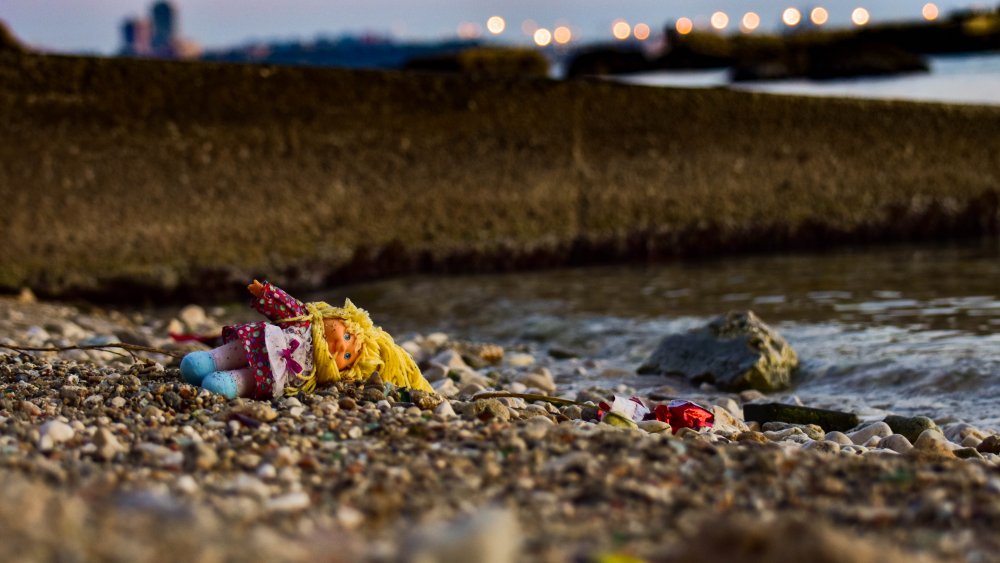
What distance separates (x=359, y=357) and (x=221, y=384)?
0.47 meters

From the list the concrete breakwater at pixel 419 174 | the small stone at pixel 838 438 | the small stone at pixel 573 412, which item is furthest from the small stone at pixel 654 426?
the concrete breakwater at pixel 419 174

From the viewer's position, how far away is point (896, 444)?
Result: 340 centimetres

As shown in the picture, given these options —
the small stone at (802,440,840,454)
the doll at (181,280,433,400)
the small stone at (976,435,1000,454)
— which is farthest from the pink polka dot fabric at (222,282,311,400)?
the small stone at (976,435,1000,454)

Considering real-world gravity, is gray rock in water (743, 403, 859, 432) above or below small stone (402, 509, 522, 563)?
below

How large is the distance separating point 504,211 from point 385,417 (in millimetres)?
4704

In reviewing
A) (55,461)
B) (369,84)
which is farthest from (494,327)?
(55,461)

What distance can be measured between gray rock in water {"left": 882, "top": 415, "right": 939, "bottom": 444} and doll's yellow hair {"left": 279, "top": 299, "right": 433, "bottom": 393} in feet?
4.98

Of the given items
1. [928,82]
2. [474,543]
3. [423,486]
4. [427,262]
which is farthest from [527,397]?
[928,82]

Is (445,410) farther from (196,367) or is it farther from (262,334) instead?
(196,367)

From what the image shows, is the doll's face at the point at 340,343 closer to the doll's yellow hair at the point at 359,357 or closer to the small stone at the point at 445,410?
the doll's yellow hair at the point at 359,357

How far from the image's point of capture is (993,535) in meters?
2.03

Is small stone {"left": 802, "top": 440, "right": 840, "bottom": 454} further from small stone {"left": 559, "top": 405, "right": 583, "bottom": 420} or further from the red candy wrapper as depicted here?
small stone {"left": 559, "top": 405, "right": 583, "bottom": 420}

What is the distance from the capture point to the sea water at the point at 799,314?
4.54m

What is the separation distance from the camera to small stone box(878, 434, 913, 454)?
133 inches
